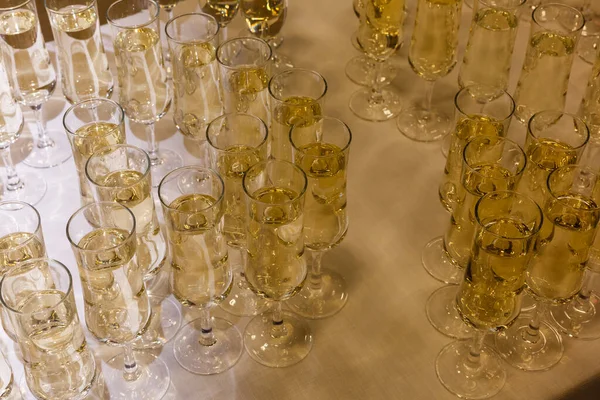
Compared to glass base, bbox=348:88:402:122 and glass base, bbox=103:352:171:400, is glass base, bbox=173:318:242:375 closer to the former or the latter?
glass base, bbox=103:352:171:400

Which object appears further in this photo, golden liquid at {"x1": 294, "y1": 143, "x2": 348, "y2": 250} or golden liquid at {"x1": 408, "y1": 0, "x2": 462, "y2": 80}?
golden liquid at {"x1": 408, "y1": 0, "x2": 462, "y2": 80}

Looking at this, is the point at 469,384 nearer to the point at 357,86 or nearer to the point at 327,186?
the point at 327,186

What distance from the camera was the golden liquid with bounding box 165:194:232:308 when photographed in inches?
43.7

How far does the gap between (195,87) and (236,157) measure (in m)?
0.23

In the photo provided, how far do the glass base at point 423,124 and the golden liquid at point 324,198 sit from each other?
1.39 ft

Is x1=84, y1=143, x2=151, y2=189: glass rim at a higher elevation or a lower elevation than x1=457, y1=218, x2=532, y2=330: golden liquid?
higher

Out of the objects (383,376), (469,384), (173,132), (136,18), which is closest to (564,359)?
(469,384)

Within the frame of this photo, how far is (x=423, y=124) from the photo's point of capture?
1676 mm

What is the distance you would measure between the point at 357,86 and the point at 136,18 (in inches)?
19.2

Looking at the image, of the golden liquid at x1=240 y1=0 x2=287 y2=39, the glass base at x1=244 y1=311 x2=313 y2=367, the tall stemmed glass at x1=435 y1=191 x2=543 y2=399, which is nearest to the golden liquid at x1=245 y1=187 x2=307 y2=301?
the glass base at x1=244 y1=311 x2=313 y2=367

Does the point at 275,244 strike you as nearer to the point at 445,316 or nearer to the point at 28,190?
the point at 445,316

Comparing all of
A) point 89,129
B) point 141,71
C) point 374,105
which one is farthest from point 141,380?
point 374,105

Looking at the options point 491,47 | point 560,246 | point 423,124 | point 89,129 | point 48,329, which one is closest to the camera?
point 48,329

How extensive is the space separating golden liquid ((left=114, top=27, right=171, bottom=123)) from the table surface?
0.49ft
